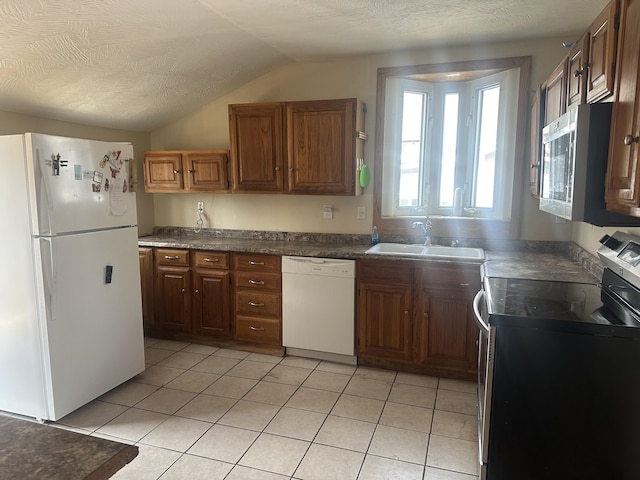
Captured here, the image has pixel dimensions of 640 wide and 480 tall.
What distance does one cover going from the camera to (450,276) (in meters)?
2.97

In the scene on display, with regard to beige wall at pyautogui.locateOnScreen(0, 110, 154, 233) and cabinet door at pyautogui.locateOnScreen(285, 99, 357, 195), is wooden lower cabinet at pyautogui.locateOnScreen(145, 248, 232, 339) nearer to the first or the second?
beige wall at pyautogui.locateOnScreen(0, 110, 154, 233)

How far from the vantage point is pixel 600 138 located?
153cm


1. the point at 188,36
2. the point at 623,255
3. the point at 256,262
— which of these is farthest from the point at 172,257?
the point at 623,255

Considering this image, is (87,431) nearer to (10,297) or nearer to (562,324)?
(10,297)

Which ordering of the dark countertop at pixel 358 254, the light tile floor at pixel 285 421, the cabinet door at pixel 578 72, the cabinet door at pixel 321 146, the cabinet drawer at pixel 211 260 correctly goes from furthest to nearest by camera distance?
the cabinet drawer at pixel 211 260
the cabinet door at pixel 321 146
the dark countertop at pixel 358 254
the light tile floor at pixel 285 421
the cabinet door at pixel 578 72

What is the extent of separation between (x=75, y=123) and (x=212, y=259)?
1.56 m

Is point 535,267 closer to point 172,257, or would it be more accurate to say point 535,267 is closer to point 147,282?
point 172,257

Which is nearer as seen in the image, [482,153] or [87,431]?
[87,431]

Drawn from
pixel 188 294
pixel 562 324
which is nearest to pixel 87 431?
pixel 188 294

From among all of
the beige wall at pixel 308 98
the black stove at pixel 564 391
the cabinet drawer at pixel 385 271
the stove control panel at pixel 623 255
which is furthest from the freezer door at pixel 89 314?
the stove control panel at pixel 623 255

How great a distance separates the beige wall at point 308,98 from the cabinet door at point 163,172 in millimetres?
262

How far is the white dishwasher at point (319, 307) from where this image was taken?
325 cm

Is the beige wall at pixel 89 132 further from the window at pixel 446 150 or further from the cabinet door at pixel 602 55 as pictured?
the cabinet door at pixel 602 55

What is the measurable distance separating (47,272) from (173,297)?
1411 mm
